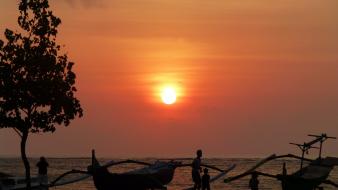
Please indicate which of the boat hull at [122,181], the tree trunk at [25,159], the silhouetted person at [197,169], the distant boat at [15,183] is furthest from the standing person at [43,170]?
the silhouetted person at [197,169]

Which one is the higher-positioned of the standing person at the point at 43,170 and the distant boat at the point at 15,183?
the standing person at the point at 43,170

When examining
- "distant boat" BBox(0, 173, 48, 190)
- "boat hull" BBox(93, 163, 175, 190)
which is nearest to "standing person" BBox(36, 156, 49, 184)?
"distant boat" BBox(0, 173, 48, 190)

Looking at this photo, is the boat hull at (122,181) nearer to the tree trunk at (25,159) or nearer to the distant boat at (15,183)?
→ the tree trunk at (25,159)

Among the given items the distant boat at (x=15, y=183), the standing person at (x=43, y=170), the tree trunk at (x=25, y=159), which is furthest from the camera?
the standing person at (x=43, y=170)

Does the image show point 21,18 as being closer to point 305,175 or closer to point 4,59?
point 4,59

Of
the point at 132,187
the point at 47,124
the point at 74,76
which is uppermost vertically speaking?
the point at 74,76

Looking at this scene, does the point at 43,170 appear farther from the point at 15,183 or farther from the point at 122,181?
the point at 122,181

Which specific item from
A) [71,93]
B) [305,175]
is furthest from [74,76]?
[305,175]

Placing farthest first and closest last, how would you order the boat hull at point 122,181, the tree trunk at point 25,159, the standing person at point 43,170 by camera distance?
1. the standing person at point 43,170
2. the boat hull at point 122,181
3. the tree trunk at point 25,159

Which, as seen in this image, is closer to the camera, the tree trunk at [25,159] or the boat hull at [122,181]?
the tree trunk at [25,159]

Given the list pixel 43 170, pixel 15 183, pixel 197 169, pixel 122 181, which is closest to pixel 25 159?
pixel 15 183

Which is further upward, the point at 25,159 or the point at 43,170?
the point at 25,159

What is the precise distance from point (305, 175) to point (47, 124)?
12882 mm

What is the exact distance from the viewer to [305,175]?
1446 inches
